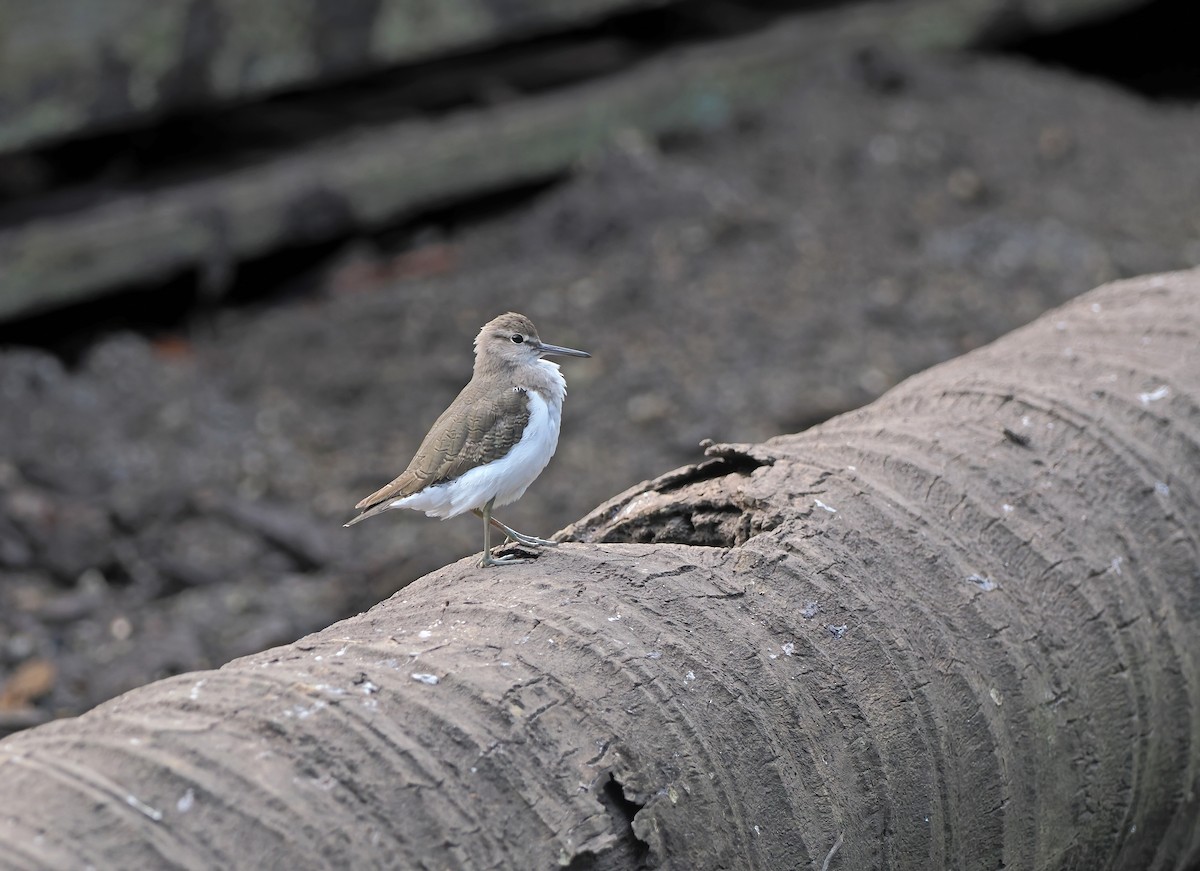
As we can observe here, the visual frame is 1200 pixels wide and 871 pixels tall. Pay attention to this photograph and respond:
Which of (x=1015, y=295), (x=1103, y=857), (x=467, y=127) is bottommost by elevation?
(x=1103, y=857)

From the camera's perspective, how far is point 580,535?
295cm

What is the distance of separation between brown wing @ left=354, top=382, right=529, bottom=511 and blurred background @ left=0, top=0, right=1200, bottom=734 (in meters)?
2.08

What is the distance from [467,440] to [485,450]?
46 millimetres

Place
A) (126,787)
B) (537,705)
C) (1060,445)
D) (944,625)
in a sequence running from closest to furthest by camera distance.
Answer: (126,787) < (537,705) < (944,625) < (1060,445)

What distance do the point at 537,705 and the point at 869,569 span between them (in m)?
0.76

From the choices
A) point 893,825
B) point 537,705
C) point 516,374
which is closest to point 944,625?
Answer: point 893,825

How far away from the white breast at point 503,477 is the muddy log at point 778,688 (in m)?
0.18

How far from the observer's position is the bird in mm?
3010

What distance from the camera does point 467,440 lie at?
3.03 metres

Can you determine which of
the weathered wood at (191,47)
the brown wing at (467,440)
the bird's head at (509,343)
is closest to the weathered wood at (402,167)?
the weathered wood at (191,47)

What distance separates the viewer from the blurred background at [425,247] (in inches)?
218

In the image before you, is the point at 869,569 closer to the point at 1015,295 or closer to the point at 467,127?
the point at 1015,295

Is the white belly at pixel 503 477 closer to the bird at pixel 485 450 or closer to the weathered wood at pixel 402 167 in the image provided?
the bird at pixel 485 450

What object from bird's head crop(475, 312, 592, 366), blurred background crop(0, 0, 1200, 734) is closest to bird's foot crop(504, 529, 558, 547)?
bird's head crop(475, 312, 592, 366)
